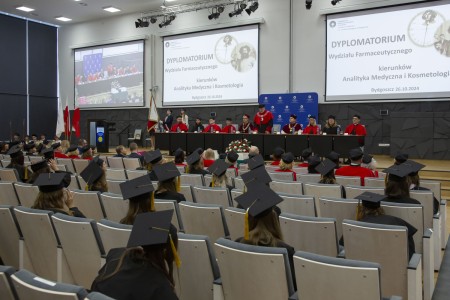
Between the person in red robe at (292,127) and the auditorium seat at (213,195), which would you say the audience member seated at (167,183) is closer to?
the auditorium seat at (213,195)

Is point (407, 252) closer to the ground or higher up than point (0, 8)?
closer to the ground

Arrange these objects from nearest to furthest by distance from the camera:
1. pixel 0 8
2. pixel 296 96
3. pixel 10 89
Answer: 1. pixel 296 96
2. pixel 0 8
3. pixel 10 89

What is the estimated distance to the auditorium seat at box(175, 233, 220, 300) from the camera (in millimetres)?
2424

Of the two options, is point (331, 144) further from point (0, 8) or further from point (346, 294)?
point (0, 8)

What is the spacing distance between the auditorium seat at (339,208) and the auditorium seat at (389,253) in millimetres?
634

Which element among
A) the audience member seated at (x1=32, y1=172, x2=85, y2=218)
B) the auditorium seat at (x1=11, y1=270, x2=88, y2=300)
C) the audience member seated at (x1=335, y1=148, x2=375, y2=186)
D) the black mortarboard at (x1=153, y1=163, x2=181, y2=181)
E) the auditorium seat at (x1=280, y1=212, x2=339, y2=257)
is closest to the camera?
the auditorium seat at (x1=11, y1=270, x2=88, y2=300)

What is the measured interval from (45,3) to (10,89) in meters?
4.34

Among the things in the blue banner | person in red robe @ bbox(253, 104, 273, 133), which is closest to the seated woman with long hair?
person in red robe @ bbox(253, 104, 273, 133)

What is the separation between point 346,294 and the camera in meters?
2.01

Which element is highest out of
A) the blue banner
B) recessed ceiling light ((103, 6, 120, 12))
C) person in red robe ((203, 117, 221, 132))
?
recessed ceiling light ((103, 6, 120, 12))

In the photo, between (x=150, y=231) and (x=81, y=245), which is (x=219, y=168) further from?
(x=150, y=231)

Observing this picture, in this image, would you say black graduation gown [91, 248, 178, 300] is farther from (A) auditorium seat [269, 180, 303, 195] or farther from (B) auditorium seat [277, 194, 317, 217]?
(A) auditorium seat [269, 180, 303, 195]

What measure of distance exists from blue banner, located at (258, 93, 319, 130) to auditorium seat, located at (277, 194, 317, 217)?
9937mm

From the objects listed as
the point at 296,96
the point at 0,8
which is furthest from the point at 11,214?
the point at 0,8
